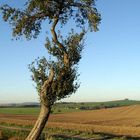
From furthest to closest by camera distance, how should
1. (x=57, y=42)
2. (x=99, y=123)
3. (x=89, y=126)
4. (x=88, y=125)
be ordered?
(x=99, y=123) < (x=88, y=125) < (x=89, y=126) < (x=57, y=42)

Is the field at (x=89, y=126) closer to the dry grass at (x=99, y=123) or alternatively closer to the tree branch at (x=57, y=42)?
the dry grass at (x=99, y=123)

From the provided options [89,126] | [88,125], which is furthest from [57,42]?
[88,125]

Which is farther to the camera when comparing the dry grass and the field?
the dry grass

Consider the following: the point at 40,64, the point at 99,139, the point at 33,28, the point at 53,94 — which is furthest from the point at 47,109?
the point at 99,139

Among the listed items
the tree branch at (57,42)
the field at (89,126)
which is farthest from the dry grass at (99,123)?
the tree branch at (57,42)

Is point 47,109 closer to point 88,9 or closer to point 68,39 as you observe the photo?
point 68,39

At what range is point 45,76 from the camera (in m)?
31.4

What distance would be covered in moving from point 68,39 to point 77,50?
1.16 meters

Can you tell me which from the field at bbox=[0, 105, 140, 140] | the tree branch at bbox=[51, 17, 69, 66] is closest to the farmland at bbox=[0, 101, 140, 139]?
the field at bbox=[0, 105, 140, 140]

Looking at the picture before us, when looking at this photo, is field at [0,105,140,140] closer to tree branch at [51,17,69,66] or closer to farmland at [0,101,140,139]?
farmland at [0,101,140,139]

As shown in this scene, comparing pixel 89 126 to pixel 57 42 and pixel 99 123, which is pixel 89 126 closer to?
pixel 99 123

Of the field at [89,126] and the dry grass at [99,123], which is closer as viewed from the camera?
the field at [89,126]

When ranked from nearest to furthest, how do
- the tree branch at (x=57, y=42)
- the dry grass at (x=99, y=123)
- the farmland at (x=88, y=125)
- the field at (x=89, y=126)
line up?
the tree branch at (x=57, y=42) → the field at (x=89, y=126) → the farmland at (x=88, y=125) → the dry grass at (x=99, y=123)

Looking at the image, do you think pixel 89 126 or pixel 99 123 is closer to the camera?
pixel 89 126
